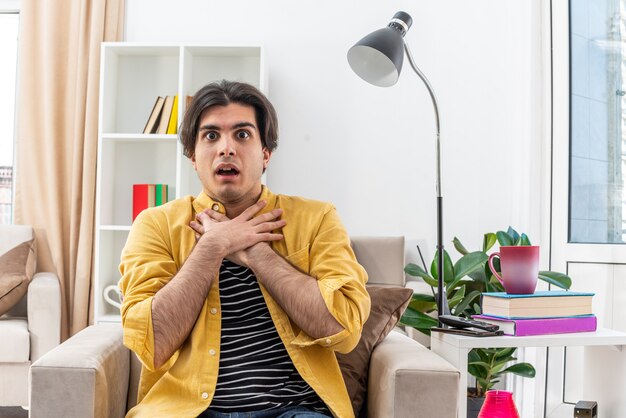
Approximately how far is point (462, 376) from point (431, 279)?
4.15ft

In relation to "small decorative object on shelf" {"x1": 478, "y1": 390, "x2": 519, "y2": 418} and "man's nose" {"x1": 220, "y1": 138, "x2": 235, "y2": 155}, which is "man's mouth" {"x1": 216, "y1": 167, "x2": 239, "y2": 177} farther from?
"small decorative object on shelf" {"x1": 478, "y1": 390, "x2": 519, "y2": 418}

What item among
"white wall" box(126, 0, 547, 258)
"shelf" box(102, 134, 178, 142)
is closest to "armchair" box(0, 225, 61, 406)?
"shelf" box(102, 134, 178, 142)

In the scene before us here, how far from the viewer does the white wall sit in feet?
11.8

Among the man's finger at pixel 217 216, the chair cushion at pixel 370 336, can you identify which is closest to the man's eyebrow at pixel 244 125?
the man's finger at pixel 217 216

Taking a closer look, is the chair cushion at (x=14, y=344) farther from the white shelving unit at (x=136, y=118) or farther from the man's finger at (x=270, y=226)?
the man's finger at (x=270, y=226)

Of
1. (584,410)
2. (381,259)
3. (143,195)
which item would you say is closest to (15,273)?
(143,195)

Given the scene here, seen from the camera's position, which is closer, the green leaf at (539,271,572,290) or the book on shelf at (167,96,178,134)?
the green leaf at (539,271,572,290)

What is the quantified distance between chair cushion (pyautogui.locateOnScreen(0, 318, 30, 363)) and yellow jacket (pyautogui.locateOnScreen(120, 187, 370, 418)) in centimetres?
150

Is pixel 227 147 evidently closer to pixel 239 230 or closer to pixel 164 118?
pixel 239 230

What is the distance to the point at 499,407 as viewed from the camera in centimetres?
165

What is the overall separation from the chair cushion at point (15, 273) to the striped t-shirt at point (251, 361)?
5.76 ft

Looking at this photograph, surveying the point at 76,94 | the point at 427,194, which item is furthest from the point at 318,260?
the point at 76,94

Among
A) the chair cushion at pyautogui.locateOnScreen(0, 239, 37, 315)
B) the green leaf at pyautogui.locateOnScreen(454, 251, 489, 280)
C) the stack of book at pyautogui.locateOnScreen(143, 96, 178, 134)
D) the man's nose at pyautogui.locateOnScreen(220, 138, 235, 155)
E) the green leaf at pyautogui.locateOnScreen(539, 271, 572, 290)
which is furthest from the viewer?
the stack of book at pyautogui.locateOnScreen(143, 96, 178, 134)

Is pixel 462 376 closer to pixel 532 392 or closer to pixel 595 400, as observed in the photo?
pixel 595 400
